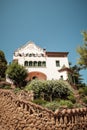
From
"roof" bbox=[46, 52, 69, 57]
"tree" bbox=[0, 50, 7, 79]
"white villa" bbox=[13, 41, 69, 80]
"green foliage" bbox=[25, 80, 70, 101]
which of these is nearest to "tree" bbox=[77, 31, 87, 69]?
"green foliage" bbox=[25, 80, 70, 101]

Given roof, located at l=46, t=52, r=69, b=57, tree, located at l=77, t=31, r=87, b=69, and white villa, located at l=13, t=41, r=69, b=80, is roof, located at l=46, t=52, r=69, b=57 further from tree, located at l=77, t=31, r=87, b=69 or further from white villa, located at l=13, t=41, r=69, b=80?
tree, located at l=77, t=31, r=87, b=69

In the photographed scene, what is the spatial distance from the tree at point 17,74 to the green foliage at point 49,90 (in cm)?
1000

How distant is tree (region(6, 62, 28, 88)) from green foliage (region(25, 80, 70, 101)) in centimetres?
1000

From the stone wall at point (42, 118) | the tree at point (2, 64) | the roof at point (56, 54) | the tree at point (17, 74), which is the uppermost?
the roof at point (56, 54)

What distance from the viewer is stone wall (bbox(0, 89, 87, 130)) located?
7.93m

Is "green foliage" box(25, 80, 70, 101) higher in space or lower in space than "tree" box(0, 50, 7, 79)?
lower

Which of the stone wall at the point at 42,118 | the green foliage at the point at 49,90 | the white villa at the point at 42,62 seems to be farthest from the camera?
the white villa at the point at 42,62

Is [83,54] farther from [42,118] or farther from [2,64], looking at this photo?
[2,64]

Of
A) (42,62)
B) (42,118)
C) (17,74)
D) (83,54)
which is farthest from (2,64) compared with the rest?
(42,118)

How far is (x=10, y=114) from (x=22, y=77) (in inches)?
647

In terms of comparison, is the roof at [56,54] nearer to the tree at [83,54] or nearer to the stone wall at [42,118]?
the tree at [83,54]

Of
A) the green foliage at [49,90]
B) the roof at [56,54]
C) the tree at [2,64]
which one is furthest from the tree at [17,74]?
the green foliage at [49,90]

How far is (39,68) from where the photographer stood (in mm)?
31422

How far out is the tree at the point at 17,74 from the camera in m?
26.0
